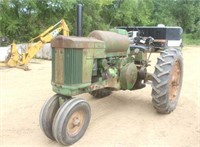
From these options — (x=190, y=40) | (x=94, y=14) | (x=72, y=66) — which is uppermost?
(x=94, y=14)

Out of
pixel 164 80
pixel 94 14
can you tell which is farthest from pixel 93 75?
pixel 94 14

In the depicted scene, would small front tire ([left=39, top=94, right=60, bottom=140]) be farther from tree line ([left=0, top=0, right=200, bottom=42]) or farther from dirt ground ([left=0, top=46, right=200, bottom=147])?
tree line ([left=0, top=0, right=200, bottom=42])

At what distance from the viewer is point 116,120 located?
196 inches

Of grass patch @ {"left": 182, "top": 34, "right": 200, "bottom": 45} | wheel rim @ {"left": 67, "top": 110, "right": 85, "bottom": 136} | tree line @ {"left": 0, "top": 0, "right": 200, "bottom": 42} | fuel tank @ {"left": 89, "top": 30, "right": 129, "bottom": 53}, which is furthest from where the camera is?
grass patch @ {"left": 182, "top": 34, "right": 200, "bottom": 45}

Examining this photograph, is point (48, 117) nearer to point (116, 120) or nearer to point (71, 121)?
point (71, 121)

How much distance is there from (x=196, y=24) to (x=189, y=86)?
68.7 ft

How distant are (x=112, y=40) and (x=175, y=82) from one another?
4.97 feet

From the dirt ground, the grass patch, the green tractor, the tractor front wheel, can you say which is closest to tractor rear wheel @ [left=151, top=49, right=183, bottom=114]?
the green tractor

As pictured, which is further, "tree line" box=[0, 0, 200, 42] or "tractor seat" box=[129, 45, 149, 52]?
"tree line" box=[0, 0, 200, 42]

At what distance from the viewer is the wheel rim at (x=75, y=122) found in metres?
3.98

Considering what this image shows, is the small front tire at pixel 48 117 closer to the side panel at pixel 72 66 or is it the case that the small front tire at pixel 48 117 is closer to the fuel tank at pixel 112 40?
the side panel at pixel 72 66

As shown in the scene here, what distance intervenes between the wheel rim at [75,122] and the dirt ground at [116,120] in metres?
0.18

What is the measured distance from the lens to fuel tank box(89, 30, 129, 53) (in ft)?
15.2

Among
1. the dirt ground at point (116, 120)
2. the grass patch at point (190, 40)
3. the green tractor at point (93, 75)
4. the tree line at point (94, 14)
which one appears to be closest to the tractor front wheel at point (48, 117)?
the green tractor at point (93, 75)
